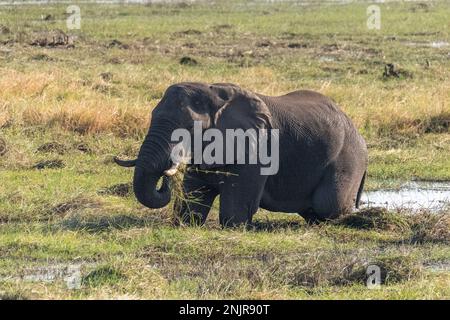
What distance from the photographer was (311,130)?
37.0ft

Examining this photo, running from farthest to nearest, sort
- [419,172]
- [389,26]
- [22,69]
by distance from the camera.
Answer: [389,26] → [22,69] → [419,172]

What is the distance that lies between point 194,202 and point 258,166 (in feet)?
2.20

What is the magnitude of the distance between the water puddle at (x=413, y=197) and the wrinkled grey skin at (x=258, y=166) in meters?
0.48

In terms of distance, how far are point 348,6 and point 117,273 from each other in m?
39.2

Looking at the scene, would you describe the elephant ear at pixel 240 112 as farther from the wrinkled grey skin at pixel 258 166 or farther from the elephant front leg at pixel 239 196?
the elephant front leg at pixel 239 196

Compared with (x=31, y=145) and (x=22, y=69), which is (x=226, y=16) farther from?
(x=31, y=145)

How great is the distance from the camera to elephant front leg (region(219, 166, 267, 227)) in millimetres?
10656

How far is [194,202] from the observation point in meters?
10.8

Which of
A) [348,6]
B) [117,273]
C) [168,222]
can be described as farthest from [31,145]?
[348,6]

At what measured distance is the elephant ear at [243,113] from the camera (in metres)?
10.6

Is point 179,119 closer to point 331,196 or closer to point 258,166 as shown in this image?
point 258,166

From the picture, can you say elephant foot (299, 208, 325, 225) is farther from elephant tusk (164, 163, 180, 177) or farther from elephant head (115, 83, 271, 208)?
elephant tusk (164, 163, 180, 177)

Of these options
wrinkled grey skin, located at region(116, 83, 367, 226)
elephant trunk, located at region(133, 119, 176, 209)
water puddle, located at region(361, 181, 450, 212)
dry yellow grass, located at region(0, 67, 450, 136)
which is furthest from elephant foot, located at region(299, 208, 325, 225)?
dry yellow grass, located at region(0, 67, 450, 136)

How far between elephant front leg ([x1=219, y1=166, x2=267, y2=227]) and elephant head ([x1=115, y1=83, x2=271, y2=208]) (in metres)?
0.44
